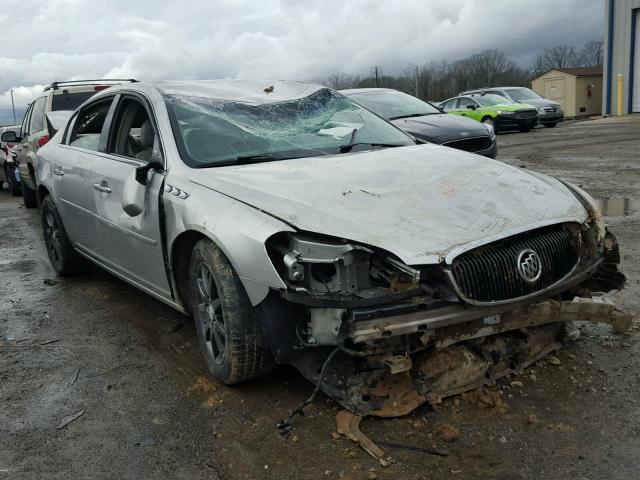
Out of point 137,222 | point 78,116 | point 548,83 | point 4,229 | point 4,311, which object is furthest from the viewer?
point 548,83

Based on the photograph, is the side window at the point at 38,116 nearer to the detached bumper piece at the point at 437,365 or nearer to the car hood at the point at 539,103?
the detached bumper piece at the point at 437,365

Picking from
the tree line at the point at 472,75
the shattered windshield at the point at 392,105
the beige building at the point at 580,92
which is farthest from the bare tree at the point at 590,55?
the shattered windshield at the point at 392,105

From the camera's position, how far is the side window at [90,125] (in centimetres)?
500

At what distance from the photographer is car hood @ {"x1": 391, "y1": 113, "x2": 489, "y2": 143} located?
853cm

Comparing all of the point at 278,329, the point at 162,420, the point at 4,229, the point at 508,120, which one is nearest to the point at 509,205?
the point at 278,329

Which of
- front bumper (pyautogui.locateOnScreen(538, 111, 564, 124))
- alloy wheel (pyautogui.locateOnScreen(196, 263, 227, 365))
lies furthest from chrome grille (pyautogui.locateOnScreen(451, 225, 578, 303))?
front bumper (pyautogui.locateOnScreen(538, 111, 564, 124))

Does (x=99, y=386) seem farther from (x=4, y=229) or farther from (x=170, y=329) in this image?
(x=4, y=229)

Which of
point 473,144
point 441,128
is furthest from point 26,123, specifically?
point 473,144

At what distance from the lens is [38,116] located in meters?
10.6

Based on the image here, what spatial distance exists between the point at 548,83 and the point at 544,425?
130 feet

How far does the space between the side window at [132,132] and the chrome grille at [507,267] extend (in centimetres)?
217

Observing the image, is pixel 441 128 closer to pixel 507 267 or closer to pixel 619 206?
pixel 619 206

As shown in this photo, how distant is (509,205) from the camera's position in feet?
10.6

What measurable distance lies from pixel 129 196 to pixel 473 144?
5904mm
